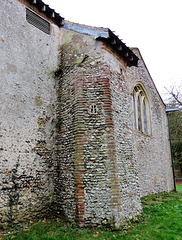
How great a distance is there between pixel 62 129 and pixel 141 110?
6507 millimetres

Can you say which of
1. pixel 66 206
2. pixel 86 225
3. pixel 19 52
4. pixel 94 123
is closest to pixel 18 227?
pixel 66 206

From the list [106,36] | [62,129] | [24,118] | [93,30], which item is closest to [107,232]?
[62,129]

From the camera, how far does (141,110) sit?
11.9 m

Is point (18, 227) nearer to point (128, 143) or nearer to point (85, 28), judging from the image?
point (128, 143)

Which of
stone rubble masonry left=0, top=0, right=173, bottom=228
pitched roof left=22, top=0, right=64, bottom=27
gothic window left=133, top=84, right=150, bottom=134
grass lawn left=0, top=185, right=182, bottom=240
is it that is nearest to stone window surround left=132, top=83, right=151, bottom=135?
gothic window left=133, top=84, right=150, bottom=134

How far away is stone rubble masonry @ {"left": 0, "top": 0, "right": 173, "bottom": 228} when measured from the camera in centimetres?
556

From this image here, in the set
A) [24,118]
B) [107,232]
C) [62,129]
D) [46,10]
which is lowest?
[107,232]

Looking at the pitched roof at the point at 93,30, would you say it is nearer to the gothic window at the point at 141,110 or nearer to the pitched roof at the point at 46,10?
the pitched roof at the point at 46,10

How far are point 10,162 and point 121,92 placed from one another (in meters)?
4.32

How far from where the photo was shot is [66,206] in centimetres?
596

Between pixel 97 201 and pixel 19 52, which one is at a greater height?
pixel 19 52

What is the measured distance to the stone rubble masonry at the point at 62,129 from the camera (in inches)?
219

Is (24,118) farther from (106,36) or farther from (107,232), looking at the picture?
(107,232)

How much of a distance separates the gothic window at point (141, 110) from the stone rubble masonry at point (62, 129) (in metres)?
4.00
